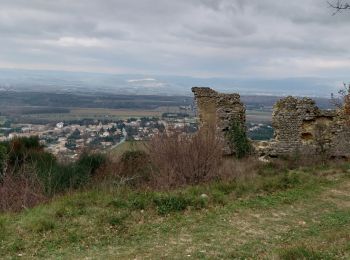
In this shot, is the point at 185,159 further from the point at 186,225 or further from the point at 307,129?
the point at 307,129

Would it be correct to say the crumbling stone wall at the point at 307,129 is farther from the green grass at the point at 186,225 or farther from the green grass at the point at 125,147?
the green grass at the point at 186,225

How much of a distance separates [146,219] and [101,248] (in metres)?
1.30

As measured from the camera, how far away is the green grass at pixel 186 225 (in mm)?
5871

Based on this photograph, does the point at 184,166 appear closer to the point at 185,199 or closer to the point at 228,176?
the point at 228,176

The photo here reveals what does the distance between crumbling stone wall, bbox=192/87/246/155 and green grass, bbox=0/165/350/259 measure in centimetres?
661

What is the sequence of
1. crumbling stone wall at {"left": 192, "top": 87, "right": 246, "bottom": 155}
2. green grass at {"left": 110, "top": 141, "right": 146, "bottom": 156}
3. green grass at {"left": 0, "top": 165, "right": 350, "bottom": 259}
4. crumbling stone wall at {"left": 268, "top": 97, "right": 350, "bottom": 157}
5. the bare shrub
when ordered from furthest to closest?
crumbling stone wall at {"left": 192, "top": 87, "right": 246, "bottom": 155} → crumbling stone wall at {"left": 268, "top": 97, "right": 350, "bottom": 157} → green grass at {"left": 110, "top": 141, "right": 146, "bottom": 156} → the bare shrub → green grass at {"left": 0, "top": 165, "right": 350, "bottom": 259}

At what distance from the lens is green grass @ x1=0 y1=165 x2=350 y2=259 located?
5.87 meters

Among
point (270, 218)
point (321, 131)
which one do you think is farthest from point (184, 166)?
point (321, 131)

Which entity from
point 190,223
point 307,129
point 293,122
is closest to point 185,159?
point 190,223

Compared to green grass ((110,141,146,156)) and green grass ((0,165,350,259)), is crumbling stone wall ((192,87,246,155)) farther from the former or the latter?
green grass ((0,165,350,259))

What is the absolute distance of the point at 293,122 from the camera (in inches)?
626

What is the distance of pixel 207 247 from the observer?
606cm

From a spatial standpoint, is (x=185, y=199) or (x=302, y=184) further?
(x=302, y=184)

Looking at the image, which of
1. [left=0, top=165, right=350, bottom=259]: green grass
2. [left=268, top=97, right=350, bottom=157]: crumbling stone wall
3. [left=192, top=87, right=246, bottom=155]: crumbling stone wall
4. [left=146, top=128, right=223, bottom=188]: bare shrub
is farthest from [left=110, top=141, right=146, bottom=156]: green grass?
[left=0, top=165, right=350, bottom=259]: green grass
